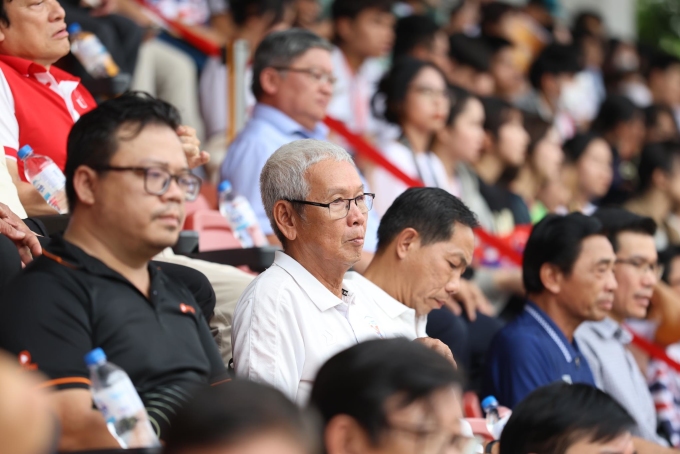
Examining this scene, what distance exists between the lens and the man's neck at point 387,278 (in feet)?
11.3

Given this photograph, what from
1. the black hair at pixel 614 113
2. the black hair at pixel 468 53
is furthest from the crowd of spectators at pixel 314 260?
the black hair at pixel 614 113

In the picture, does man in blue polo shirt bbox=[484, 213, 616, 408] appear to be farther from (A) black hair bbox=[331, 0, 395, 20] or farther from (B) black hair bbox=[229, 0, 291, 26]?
(A) black hair bbox=[331, 0, 395, 20]

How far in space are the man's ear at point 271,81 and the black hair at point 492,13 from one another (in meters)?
4.75

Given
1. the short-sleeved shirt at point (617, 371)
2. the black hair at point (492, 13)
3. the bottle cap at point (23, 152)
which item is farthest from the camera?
the black hair at point (492, 13)

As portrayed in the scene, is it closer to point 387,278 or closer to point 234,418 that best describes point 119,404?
point 234,418

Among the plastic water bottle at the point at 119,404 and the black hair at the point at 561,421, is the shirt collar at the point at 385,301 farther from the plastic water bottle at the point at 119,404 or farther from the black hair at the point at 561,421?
the plastic water bottle at the point at 119,404

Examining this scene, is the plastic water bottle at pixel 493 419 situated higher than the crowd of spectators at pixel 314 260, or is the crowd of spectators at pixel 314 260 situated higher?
the crowd of spectators at pixel 314 260

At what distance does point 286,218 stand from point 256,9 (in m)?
3.19

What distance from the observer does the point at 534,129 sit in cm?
685

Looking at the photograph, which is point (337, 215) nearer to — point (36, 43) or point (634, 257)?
point (36, 43)

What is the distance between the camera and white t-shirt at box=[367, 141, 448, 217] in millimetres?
5129

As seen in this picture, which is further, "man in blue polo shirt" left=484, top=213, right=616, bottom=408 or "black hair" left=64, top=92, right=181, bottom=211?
"man in blue polo shirt" left=484, top=213, right=616, bottom=408

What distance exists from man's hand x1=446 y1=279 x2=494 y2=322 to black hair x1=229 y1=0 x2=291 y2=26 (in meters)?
2.15

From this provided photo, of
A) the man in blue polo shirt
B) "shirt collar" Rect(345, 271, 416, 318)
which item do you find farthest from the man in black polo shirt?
the man in blue polo shirt
